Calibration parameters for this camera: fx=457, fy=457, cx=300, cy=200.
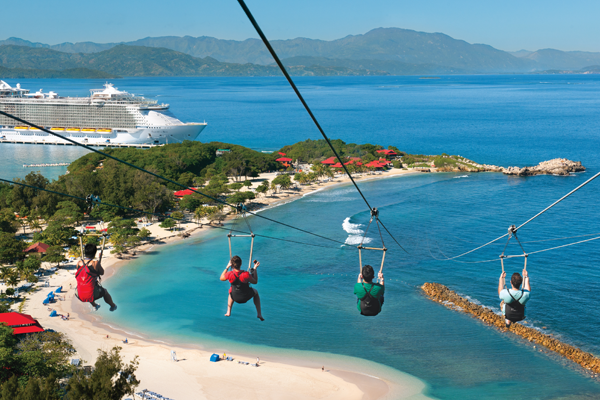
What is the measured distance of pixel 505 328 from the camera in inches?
862

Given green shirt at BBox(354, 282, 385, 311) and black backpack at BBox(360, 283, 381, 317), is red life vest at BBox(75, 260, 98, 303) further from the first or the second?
black backpack at BBox(360, 283, 381, 317)

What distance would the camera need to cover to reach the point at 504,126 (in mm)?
109250

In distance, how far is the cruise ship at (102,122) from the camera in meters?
82.2

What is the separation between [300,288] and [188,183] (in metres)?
27.2

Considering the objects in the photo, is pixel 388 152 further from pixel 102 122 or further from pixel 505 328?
pixel 102 122

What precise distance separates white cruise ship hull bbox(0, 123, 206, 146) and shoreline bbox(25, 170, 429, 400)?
204ft

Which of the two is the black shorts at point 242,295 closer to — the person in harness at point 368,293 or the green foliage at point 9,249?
the person in harness at point 368,293

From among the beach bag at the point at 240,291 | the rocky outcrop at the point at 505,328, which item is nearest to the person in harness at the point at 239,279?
the beach bag at the point at 240,291

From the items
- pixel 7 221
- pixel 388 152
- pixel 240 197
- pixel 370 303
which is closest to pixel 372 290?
pixel 370 303

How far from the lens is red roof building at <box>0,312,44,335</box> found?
19.5 metres

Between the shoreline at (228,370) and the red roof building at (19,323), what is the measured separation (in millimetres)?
1671

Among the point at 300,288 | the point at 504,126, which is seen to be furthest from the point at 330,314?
the point at 504,126

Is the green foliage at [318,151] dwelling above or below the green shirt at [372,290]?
above

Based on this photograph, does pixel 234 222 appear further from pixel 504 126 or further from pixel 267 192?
pixel 504 126
